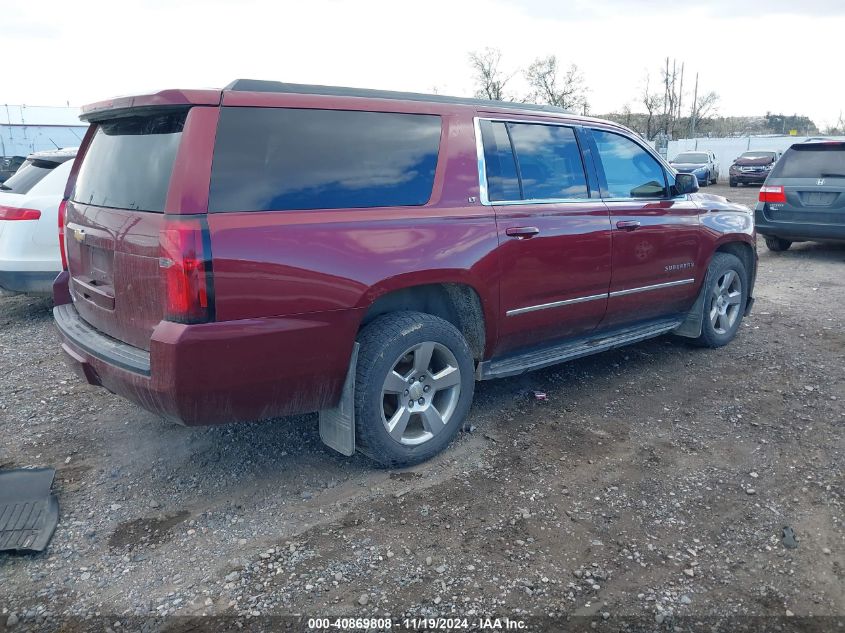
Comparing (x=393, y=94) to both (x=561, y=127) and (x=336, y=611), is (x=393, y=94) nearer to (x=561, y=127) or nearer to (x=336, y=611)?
(x=561, y=127)

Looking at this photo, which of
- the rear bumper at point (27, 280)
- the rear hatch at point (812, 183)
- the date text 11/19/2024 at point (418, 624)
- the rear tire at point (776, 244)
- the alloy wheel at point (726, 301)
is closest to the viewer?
the date text 11/19/2024 at point (418, 624)

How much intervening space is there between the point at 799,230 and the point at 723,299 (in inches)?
203

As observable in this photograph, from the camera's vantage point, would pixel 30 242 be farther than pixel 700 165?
No

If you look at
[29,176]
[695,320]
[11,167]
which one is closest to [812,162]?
[695,320]

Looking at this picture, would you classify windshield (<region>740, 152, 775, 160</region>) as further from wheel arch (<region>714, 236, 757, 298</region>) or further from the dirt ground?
the dirt ground

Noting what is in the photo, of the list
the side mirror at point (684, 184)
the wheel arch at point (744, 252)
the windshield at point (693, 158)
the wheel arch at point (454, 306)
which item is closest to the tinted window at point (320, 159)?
the wheel arch at point (454, 306)

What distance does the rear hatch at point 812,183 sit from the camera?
9.48m

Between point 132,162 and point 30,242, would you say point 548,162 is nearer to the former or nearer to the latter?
point 132,162

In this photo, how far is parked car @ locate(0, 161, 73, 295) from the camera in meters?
6.26

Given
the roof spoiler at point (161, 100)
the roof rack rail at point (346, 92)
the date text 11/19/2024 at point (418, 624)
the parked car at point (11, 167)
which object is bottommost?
the date text 11/19/2024 at point (418, 624)

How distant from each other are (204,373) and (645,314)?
11.2 ft

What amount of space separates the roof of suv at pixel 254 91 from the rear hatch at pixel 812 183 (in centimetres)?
720

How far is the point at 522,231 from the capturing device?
3.95 meters

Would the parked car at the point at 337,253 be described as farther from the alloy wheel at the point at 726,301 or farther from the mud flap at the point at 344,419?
the alloy wheel at the point at 726,301
